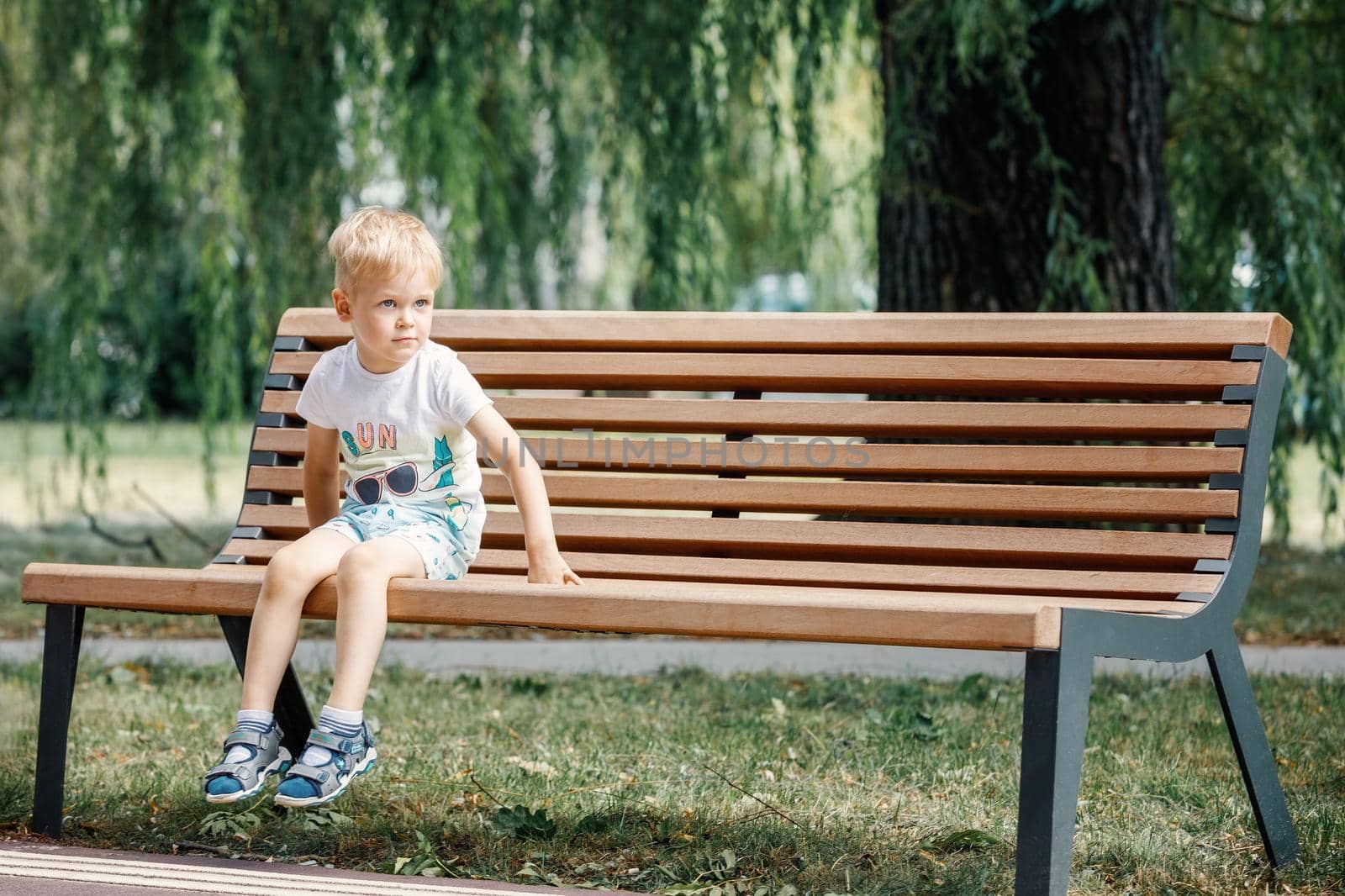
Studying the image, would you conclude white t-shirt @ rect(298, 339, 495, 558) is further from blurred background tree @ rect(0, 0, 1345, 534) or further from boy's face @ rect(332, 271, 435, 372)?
blurred background tree @ rect(0, 0, 1345, 534)

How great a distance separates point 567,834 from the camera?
317 cm

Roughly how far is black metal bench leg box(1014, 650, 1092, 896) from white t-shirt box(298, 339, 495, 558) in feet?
3.92

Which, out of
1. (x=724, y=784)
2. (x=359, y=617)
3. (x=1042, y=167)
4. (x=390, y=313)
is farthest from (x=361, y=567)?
(x=1042, y=167)

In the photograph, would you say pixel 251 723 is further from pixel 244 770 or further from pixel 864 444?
pixel 864 444

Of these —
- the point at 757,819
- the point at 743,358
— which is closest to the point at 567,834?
the point at 757,819

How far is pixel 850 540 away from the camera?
335cm

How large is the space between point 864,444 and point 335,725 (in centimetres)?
129

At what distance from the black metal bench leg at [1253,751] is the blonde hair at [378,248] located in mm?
1618

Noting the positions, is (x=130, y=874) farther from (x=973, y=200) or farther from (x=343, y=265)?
(x=973, y=200)

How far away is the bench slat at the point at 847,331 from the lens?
10.5 ft

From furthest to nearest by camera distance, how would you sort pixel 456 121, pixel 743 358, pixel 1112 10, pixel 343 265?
1. pixel 456 121
2. pixel 1112 10
3. pixel 743 358
4. pixel 343 265

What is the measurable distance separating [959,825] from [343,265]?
1631 mm

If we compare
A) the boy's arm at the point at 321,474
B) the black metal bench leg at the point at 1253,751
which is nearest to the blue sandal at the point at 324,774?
the boy's arm at the point at 321,474

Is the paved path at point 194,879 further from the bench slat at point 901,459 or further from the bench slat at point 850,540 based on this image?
the bench slat at point 901,459
